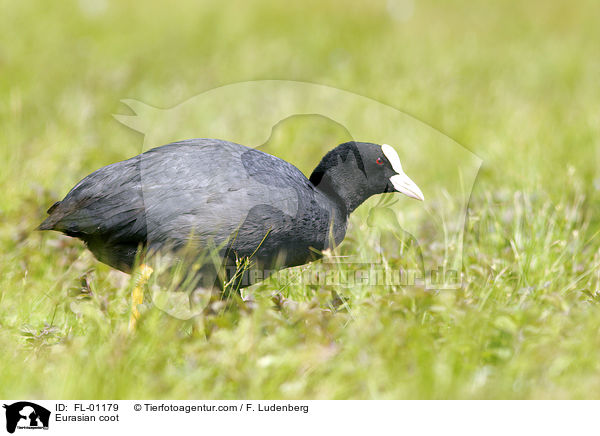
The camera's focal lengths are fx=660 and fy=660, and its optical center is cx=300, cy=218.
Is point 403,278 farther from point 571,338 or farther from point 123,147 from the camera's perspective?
point 123,147

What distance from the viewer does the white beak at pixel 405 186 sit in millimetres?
3572

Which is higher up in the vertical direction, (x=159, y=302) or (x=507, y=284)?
(x=507, y=284)

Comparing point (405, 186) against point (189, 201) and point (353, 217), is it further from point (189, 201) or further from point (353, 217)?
point (189, 201)

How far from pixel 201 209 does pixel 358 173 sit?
1.02 meters

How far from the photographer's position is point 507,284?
348 cm

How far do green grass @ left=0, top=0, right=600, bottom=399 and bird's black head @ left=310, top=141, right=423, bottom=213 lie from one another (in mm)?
349

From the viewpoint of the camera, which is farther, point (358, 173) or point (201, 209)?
point (358, 173)

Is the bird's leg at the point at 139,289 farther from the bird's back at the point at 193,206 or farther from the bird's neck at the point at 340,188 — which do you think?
the bird's neck at the point at 340,188

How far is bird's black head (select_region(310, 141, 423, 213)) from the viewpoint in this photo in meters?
3.57

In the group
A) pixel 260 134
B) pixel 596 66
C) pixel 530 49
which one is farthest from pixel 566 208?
pixel 530 49

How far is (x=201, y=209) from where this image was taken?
293cm
